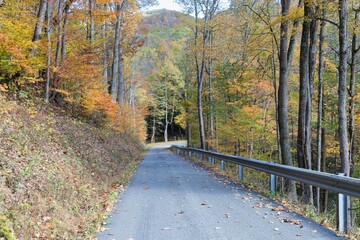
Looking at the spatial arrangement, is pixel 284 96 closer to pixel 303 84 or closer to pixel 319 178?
pixel 303 84

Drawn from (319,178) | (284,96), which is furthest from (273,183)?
(284,96)

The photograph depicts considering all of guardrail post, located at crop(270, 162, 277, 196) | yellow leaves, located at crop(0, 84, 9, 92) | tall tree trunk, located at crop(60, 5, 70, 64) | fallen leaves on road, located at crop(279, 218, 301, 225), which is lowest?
fallen leaves on road, located at crop(279, 218, 301, 225)

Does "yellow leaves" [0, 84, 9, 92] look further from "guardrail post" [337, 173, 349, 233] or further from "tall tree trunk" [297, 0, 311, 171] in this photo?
"tall tree trunk" [297, 0, 311, 171]

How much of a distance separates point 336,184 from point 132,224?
3.62 meters

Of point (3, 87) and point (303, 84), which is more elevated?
point (303, 84)

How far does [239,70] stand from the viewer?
20.2 m

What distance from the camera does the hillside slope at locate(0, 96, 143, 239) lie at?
4.26 meters

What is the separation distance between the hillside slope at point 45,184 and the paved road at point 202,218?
56 cm

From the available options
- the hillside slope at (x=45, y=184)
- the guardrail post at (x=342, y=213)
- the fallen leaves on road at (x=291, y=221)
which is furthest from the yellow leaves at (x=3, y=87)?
the guardrail post at (x=342, y=213)

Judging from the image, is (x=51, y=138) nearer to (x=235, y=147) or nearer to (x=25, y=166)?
(x=25, y=166)

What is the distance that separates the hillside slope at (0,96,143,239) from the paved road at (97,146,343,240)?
559 millimetres

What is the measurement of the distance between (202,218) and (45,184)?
2964 millimetres

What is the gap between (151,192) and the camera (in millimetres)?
8242

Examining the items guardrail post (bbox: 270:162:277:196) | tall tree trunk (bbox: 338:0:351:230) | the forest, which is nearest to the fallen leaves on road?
the forest
